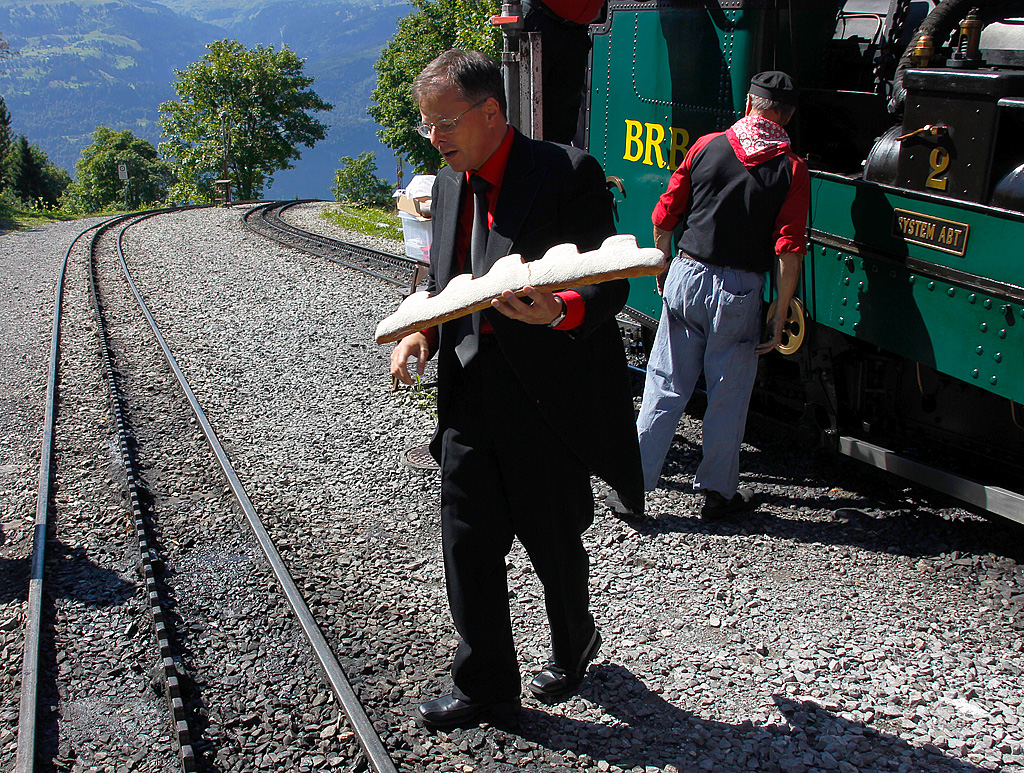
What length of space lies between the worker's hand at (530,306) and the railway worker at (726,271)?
2.09 meters

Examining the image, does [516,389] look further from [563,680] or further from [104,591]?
[104,591]

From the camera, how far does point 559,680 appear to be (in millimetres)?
2771

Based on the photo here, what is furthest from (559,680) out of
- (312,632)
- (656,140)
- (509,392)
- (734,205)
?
(656,140)

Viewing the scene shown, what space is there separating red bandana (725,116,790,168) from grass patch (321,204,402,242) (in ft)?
39.9

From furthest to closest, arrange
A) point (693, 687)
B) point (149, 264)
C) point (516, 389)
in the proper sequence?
point (149, 264) < point (693, 687) < point (516, 389)

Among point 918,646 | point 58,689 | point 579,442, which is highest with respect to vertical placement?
point 579,442

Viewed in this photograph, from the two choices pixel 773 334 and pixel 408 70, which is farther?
pixel 408 70

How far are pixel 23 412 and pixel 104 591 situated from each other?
349 centimetres

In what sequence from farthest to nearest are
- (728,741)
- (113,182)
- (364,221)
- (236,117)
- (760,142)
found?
(113,182) < (236,117) < (364,221) < (760,142) < (728,741)

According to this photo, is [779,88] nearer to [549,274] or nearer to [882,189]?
[882,189]

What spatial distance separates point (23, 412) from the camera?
6582mm

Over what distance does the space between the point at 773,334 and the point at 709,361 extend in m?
0.34

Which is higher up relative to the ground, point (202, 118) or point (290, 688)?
point (202, 118)

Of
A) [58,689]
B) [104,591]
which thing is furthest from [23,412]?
[58,689]
